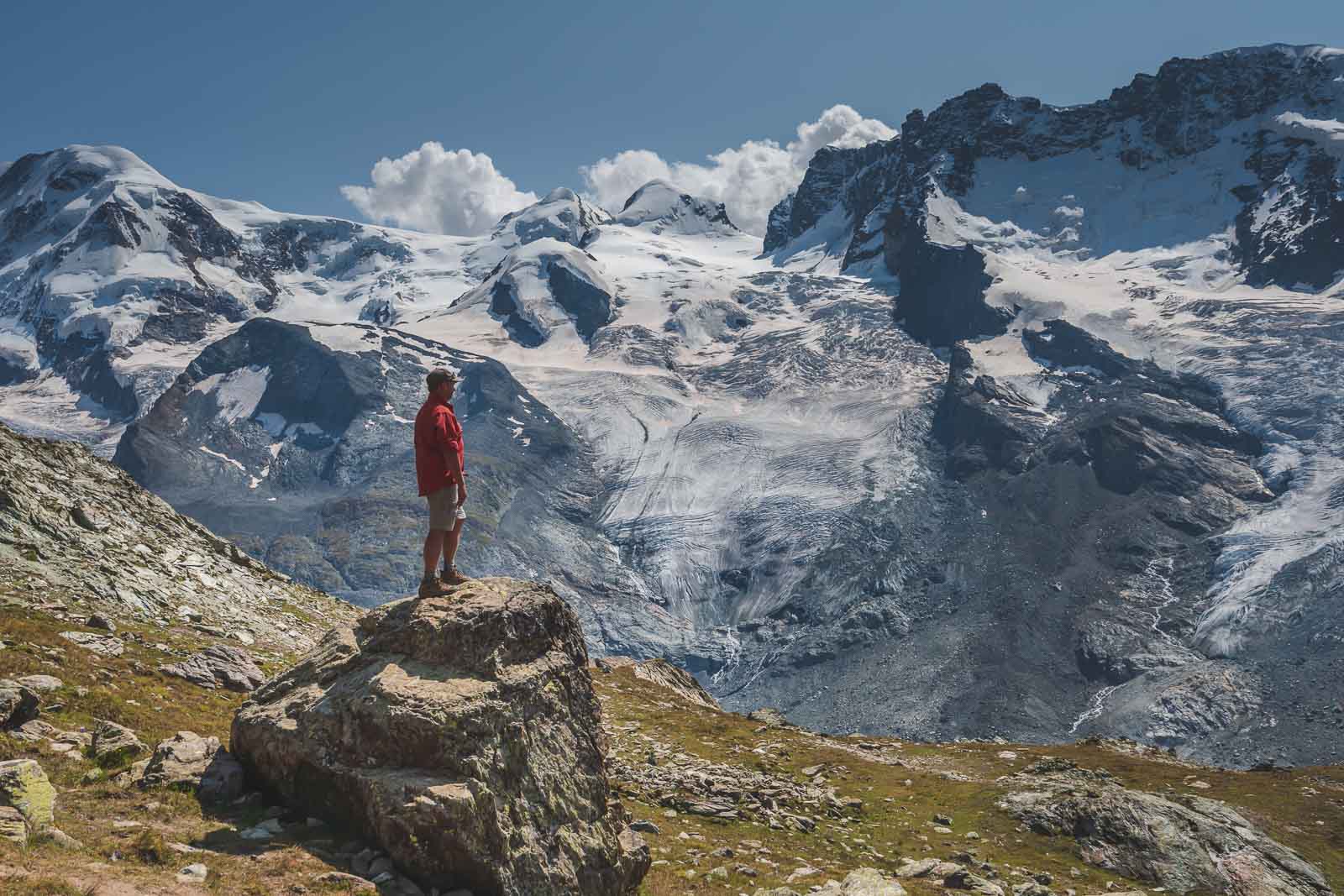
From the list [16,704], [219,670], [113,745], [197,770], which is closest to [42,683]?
[16,704]

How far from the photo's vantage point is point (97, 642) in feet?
79.4

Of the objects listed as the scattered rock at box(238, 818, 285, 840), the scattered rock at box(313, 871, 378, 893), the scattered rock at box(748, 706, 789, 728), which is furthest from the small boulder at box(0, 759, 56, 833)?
the scattered rock at box(748, 706, 789, 728)

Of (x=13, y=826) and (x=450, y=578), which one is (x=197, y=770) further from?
(x=450, y=578)

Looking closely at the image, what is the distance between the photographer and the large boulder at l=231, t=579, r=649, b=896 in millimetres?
15266

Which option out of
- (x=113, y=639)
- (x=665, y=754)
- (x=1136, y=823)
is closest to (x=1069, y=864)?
(x=1136, y=823)

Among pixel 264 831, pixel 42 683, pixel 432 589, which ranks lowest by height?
pixel 264 831

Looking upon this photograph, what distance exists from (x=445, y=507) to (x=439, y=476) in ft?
2.14

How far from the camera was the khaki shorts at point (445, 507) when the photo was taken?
61.5 ft

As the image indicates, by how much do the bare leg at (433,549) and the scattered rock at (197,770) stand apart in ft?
16.1

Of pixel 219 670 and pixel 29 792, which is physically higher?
pixel 29 792

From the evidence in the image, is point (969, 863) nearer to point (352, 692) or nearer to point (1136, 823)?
point (1136, 823)

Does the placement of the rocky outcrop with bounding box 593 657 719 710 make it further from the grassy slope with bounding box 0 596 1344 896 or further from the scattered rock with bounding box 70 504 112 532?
the scattered rock with bounding box 70 504 112 532

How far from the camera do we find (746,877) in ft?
78.3

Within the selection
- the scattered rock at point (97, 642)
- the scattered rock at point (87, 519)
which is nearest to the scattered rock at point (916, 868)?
the scattered rock at point (97, 642)
